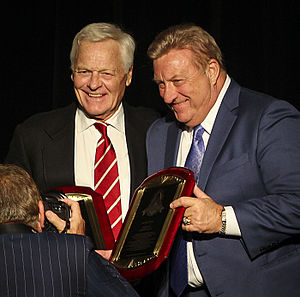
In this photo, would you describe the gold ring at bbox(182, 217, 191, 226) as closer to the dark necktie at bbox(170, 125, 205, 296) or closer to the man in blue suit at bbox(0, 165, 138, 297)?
the dark necktie at bbox(170, 125, 205, 296)

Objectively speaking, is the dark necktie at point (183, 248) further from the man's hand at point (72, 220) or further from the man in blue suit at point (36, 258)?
the man in blue suit at point (36, 258)

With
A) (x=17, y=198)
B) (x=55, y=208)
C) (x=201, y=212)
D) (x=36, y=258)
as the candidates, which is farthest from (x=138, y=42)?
(x=36, y=258)

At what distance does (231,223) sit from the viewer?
254 centimetres

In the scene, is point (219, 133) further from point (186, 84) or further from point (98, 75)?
point (98, 75)

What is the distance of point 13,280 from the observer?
2037 mm

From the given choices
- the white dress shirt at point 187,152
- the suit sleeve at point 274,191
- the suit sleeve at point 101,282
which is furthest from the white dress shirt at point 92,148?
the suit sleeve at point 101,282

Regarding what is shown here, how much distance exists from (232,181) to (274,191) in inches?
6.6

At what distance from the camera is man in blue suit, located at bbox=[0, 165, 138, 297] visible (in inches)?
80.5

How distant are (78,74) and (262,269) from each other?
1255mm

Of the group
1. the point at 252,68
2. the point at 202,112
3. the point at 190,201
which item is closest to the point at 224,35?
the point at 252,68

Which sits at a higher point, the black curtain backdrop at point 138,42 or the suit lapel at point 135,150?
the black curtain backdrop at point 138,42

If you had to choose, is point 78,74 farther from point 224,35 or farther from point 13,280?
point 13,280

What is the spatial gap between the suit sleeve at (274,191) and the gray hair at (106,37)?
0.88m

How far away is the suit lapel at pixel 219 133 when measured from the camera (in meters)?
2.65
